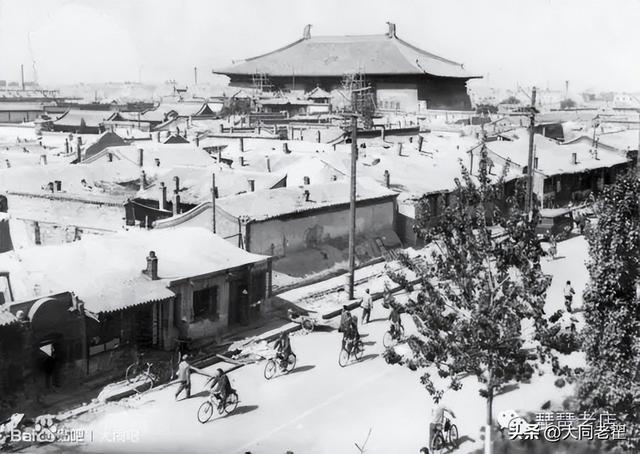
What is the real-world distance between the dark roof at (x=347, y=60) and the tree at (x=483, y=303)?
258 feet

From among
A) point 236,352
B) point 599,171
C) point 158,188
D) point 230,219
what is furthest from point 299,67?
point 236,352

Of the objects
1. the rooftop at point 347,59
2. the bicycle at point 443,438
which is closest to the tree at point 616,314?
the bicycle at point 443,438

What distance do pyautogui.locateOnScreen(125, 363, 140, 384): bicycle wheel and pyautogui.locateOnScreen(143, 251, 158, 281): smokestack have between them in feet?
8.28

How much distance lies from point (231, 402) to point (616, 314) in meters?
8.55

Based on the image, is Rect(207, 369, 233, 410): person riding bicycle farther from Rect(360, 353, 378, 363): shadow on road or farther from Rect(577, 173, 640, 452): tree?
Rect(577, 173, 640, 452): tree

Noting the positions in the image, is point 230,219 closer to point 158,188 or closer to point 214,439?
point 158,188

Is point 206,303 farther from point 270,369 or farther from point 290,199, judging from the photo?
point 290,199

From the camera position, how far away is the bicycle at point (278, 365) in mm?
19422

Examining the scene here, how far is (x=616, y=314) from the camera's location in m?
12.2

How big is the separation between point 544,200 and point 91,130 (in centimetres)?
4375

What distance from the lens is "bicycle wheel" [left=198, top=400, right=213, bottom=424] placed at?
16516 mm

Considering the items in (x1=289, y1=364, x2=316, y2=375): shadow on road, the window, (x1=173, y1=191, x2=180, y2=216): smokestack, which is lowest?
(x1=289, y1=364, x2=316, y2=375): shadow on road

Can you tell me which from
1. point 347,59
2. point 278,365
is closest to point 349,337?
point 278,365

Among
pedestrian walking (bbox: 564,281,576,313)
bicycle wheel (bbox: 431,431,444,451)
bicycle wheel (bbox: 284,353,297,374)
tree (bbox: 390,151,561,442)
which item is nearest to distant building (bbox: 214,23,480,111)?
pedestrian walking (bbox: 564,281,576,313)
